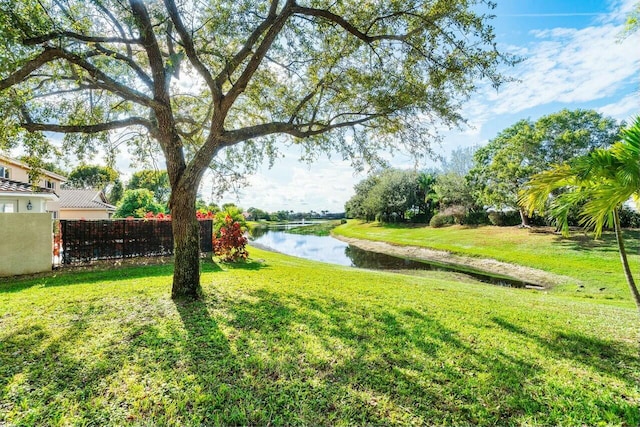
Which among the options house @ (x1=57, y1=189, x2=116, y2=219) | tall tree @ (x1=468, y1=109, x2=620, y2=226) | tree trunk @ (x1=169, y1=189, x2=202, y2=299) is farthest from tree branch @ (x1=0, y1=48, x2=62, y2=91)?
house @ (x1=57, y1=189, x2=116, y2=219)

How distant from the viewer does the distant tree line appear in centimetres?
2288

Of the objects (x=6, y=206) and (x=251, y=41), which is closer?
(x=251, y=41)

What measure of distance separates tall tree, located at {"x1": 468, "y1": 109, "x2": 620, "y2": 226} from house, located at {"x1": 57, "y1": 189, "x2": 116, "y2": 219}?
124 feet

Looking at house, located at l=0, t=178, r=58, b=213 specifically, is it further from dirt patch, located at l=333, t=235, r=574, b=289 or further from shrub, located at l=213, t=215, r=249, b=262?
dirt patch, located at l=333, t=235, r=574, b=289

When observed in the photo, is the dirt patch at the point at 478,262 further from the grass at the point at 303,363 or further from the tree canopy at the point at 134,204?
the tree canopy at the point at 134,204

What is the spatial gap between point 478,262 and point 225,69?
731 inches

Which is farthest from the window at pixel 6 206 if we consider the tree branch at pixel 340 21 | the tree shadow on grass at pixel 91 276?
the tree branch at pixel 340 21

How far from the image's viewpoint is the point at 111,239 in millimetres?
10031

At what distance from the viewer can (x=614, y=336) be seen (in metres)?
4.53

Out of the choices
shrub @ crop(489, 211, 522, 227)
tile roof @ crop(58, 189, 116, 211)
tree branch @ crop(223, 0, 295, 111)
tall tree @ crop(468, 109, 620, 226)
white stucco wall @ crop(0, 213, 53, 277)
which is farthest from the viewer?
shrub @ crop(489, 211, 522, 227)

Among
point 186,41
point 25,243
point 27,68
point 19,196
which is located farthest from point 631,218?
point 19,196

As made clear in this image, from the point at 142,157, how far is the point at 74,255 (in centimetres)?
390

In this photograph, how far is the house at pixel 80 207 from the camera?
90.2 ft

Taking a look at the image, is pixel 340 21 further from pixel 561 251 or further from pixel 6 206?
pixel 561 251
